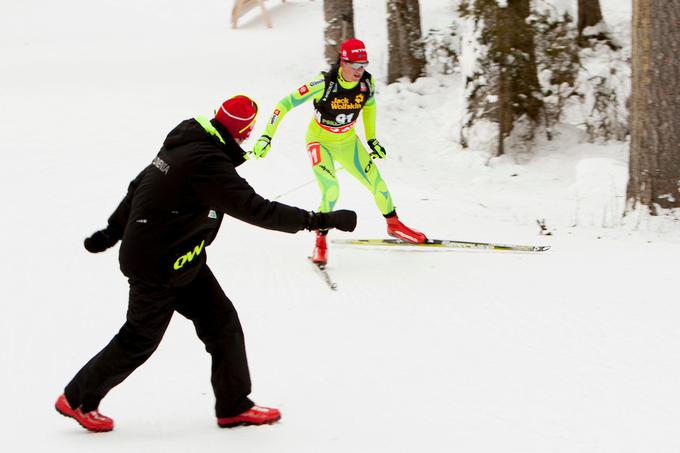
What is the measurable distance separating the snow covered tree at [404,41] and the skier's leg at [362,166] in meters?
7.14

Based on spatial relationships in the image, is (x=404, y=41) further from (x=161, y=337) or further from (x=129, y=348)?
(x=129, y=348)

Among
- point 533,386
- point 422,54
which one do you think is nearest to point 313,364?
point 533,386

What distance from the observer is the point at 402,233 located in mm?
7555

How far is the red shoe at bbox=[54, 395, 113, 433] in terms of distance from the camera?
3.88 m

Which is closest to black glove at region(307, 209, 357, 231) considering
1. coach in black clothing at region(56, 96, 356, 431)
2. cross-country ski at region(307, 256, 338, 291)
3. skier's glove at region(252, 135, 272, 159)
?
coach in black clothing at region(56, 96, 356, 431)

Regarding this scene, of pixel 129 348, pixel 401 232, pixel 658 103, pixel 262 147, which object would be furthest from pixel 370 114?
pixel 129 348

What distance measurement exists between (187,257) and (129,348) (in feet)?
1.77

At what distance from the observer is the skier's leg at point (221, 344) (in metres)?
3.98

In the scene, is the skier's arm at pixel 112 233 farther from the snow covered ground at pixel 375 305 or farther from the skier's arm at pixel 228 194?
the snow covered ground at pixel 375 305

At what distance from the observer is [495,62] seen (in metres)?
11.6

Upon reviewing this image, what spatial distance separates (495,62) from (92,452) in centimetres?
940

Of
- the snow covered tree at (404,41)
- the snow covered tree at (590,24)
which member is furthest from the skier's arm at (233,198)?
the snow covered tree at (590,24)

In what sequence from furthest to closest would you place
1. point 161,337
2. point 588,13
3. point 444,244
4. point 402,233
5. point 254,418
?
point 588,13 < point 402,233 < point 444,244 < point 254,418 < point 161,337

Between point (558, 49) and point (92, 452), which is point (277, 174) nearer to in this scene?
point (558, 49)
